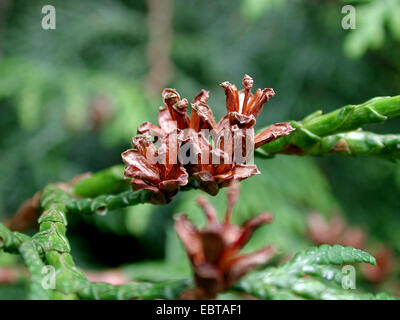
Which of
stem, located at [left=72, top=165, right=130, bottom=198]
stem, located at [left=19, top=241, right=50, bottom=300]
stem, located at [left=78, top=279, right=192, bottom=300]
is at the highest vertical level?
stem, located at [left=72, top=165, right=130, bottom=198]

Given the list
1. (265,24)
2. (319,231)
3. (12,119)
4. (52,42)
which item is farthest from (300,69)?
(12,119)

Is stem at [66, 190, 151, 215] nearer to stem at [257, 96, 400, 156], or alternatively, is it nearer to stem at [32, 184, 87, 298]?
stem at [32, 184, 87, 298]

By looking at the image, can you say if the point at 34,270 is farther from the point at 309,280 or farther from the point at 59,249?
the point at 309,280

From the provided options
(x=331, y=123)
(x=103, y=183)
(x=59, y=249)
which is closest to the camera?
(x=59, y=249)

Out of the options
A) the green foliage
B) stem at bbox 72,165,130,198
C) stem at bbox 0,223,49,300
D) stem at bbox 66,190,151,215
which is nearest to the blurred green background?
stem at bbox 72,165,130,198

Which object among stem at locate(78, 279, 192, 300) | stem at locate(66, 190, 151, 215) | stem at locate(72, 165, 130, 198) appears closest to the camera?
stem at locate(78, 279, 192, 300)

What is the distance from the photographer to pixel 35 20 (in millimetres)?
3449

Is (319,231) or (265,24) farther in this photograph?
(265,24)

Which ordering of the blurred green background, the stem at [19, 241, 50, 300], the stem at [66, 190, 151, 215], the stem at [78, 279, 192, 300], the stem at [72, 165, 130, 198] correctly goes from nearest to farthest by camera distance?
the stem at [19, 241, 50, 300]
the stem at [78, 279, 192, 300]
the stem at [66, 190, 151, 215]
the stem at [72, 165, 130, 198]
the blurred green background

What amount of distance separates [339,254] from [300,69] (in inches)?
111

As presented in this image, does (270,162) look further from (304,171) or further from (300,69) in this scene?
(300,69)

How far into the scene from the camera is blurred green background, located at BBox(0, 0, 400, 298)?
9.18 ft

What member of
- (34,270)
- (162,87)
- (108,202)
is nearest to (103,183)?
(108,202)

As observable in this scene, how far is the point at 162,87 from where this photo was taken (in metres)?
3.12
